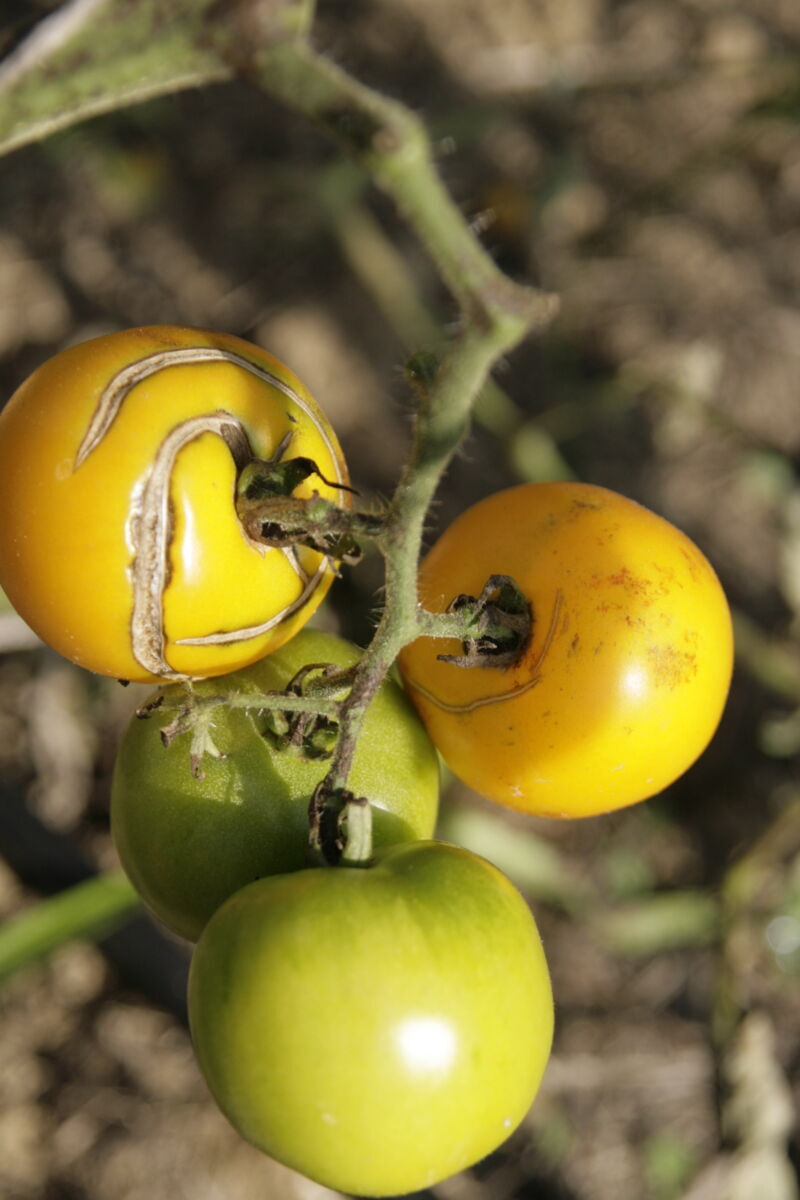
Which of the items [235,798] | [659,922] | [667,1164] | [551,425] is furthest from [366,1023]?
[551,425]

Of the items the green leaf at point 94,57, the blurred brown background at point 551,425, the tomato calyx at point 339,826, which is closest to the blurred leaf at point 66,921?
the blurred brown background at point 551,425

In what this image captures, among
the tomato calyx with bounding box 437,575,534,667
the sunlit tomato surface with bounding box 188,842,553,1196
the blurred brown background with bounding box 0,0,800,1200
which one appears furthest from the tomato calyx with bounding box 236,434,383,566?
the blurred brown background with bounding box 0,0,800,1200

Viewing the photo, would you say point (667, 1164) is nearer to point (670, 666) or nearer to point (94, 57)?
point (670, 666)

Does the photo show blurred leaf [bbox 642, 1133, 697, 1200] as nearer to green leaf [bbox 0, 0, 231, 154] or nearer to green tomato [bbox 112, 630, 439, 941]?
green tomato [bbox 112, 630, 439, 941]

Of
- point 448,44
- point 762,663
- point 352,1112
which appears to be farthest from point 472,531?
point 448,44

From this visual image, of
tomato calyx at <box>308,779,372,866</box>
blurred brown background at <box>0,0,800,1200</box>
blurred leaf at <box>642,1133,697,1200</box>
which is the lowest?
blurred leaf at <box>642,1133,697,1200</box>

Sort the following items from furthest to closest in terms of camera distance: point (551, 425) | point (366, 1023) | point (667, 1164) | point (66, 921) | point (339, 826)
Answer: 1. point (551, 425)
2. point (667, 1164)
3. point (66, 921)
4. point (339, 826)
5. point (366, 1023)
